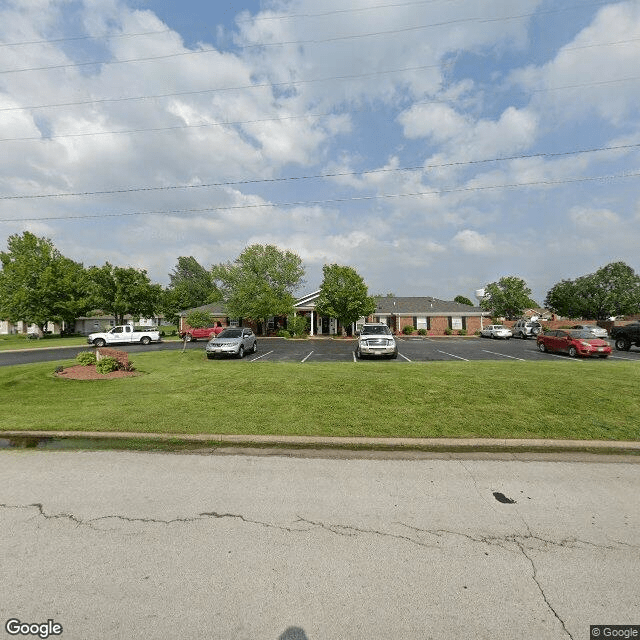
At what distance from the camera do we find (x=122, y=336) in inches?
1211

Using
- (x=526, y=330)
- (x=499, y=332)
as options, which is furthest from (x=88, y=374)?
(x=526, y=330)

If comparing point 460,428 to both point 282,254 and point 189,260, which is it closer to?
point 282,254

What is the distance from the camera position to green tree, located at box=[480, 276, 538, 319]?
55.7 m

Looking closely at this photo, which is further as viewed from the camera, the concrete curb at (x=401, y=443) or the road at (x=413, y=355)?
the road at (x=413, y=355)

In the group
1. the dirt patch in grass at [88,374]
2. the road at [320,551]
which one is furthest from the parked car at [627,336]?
the dirt patch in grass at [88,374]

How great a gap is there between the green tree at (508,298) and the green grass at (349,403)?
48885 millimetres

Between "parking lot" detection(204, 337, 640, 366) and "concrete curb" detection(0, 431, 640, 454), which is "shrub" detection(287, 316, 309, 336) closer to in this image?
"parking lot" detection(204, 337, 640, 366)

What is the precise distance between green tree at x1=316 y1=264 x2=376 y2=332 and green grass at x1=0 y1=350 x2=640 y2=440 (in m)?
28.2

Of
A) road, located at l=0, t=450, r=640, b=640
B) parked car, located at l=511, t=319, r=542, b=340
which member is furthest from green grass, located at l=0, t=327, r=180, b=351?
parked car, located at l=511, t=319, r=542, b=340

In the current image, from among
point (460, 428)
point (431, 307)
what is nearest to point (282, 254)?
point (431, 307)

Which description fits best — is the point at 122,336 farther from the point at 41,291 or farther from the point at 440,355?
the point at 440,355

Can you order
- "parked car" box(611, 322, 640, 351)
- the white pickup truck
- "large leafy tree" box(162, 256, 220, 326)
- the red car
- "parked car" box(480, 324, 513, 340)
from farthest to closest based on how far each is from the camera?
"large leafy tree" box(162, 256, 220, 326) → "parked car" box(480, 324, 513, 340) → the white pickup truck → "parked car" box(611, 322, 640, 351) → the red car

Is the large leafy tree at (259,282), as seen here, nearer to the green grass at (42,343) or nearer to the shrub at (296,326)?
the shrub at (296,326)

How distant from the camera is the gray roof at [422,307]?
4594 centimetres
